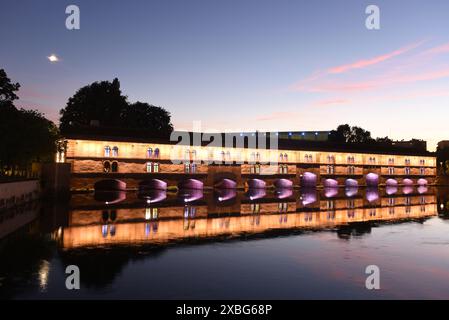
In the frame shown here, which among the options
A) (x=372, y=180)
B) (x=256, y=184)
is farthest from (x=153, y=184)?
(x=372, y=180)

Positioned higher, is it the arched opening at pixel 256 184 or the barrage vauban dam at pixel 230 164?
the barrage vauban dam at pixel 230 164

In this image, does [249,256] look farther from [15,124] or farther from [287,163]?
[287,163]

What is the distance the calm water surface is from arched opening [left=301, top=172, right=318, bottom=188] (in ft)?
150

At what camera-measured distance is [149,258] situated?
22062mm

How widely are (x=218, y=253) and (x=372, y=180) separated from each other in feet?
275

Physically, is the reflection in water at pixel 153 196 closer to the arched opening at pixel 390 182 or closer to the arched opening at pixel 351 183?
the arched opening at pixel 351 183

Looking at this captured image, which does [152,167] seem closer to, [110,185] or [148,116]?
[110,185]

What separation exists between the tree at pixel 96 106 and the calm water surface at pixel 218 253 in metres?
51.9

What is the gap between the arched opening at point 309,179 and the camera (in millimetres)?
88938

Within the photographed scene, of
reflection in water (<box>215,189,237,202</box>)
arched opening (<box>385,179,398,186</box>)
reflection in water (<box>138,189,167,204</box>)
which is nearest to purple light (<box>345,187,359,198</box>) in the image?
reflection in water (<box>215,189,237,202</box>)

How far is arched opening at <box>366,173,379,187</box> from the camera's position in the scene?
330ft

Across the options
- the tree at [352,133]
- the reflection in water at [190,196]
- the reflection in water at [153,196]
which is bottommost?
the reflection in water at [190,196]

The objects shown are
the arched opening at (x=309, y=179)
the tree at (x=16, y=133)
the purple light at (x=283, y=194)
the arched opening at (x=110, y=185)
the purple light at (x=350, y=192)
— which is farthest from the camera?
the arched opening at (x=309, y=179)

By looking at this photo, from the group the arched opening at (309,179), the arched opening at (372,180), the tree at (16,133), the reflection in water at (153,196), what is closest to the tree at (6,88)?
the tree at (16,133)
